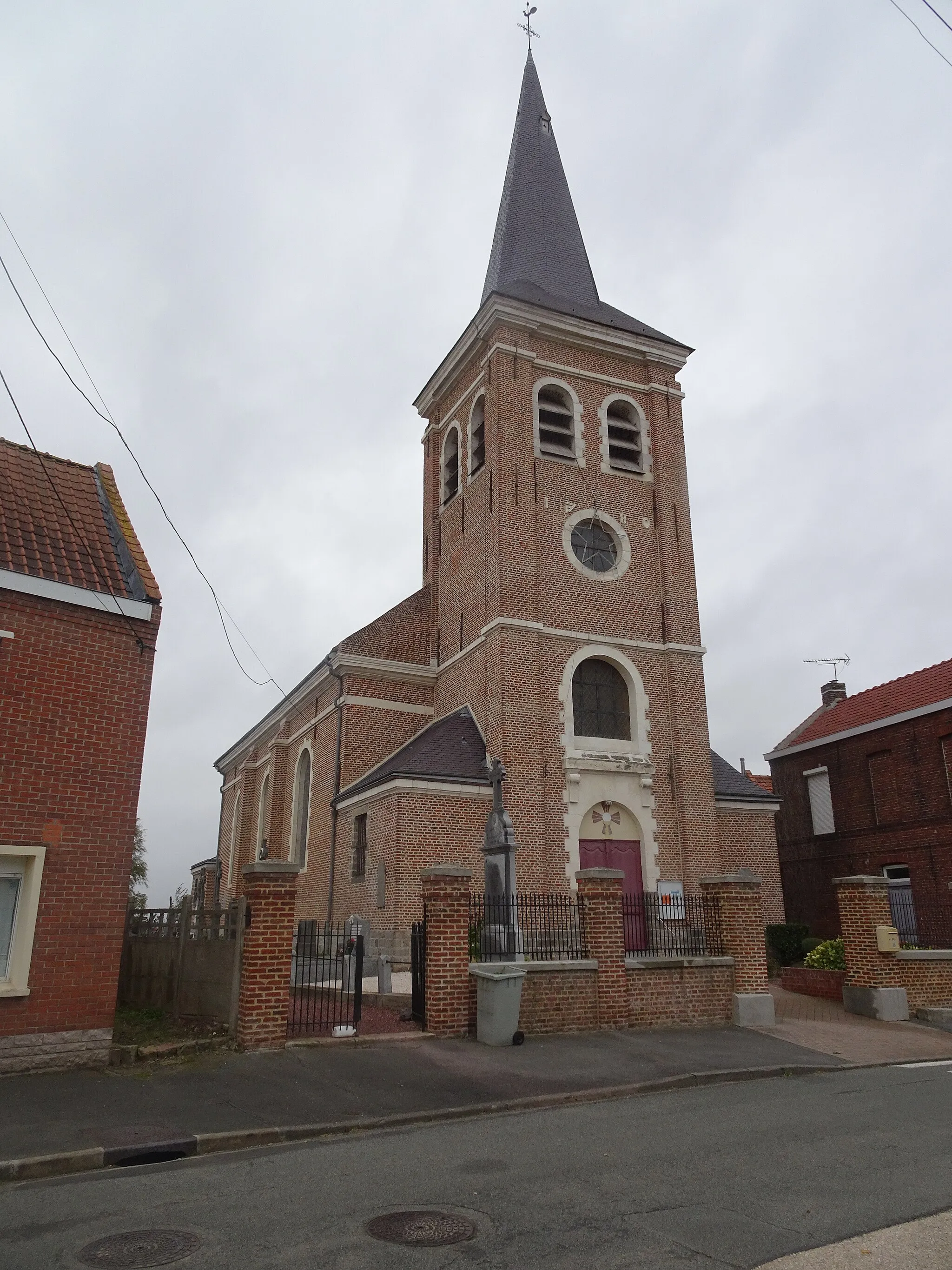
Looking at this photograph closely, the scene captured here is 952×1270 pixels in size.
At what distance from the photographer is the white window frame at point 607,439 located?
2212 centimetres

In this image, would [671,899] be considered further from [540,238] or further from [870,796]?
[540,238]

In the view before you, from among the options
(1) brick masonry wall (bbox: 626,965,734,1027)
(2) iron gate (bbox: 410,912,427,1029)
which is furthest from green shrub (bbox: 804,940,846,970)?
(2) iron gate (bbox: 410,912,427,1029)

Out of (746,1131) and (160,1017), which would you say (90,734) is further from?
(746,1131)

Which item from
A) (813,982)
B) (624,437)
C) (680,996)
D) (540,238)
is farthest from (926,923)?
(540,238)

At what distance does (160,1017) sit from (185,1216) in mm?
6532

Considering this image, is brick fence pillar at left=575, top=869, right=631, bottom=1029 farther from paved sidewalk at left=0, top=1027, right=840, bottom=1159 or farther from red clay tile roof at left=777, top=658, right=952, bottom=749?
red clay tile roof at left=777, top=658, right=952, bottom=749

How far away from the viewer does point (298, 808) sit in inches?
1020

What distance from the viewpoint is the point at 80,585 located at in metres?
9.74

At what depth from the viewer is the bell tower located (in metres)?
19.2

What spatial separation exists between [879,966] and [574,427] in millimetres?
13255

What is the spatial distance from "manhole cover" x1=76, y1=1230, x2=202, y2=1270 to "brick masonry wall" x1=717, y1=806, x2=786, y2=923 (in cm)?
1713

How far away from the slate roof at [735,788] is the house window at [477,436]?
8.89m

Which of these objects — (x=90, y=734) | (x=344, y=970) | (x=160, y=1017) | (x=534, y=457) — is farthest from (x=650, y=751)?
(x=90, y=734)

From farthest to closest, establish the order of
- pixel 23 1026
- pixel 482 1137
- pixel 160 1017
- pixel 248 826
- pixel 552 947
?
1. pixel 248 826
2. pixel 552 947
3. pixel 160 1017
4. pixel 23 1026
5. pixel 482 1137
